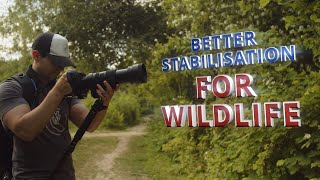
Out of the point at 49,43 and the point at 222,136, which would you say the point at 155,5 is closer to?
the point at 222,136

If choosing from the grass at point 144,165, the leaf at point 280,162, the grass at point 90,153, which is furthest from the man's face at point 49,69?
the grass at point 90,153

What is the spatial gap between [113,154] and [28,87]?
267 inches

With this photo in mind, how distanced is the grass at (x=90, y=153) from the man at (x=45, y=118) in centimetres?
459

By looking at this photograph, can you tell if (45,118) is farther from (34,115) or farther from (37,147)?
(37,147)

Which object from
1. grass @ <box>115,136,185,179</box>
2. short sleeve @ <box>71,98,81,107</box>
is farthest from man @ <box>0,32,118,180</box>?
grass @ <box>115,136,185,179</box>

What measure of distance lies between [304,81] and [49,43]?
1.69 meters

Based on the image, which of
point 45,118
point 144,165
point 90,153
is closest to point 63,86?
point 45,118

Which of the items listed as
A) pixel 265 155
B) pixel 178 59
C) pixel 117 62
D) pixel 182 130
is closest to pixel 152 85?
pixel 182 130

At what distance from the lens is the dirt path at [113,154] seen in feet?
20.5

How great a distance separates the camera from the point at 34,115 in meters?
1.49

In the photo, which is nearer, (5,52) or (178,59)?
(178,59)

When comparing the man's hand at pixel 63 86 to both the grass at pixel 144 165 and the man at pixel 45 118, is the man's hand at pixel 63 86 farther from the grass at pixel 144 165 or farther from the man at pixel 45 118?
the grass at pixel 144 165

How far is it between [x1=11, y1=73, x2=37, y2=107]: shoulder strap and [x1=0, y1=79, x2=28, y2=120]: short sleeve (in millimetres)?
31

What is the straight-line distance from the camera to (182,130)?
5.05m
